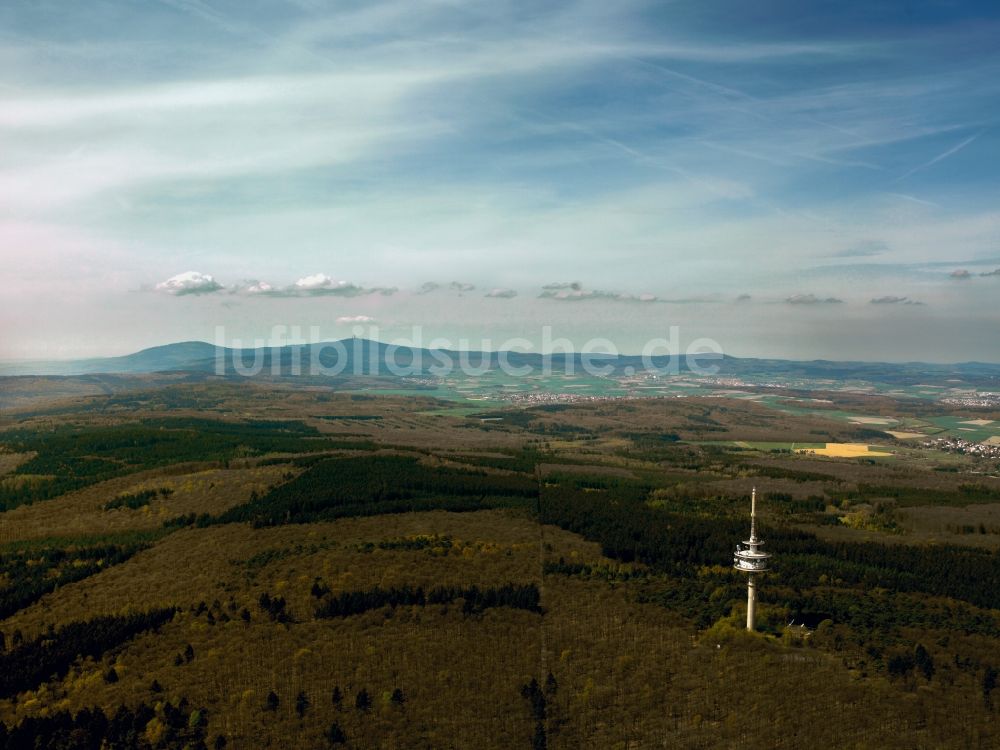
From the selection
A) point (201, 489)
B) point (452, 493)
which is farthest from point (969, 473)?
point (201, 489)

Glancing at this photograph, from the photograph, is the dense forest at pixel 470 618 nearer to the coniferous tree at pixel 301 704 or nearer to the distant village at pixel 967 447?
the coniferous tree at pixel 301 704

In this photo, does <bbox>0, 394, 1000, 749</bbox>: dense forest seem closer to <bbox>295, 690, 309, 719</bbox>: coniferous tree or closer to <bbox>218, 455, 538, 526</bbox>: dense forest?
<bbox>295, 690, 309, 719</bbox>: coniferous tree

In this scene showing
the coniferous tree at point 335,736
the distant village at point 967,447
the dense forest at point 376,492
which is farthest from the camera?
the distant village at point 967,447

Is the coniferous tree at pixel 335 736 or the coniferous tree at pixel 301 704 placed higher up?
the coniferous tree at pixel 301 704

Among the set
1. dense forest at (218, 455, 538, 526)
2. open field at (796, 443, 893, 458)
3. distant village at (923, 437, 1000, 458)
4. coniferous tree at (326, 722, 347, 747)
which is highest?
coniferous tree at (326, 722, 347, 747)

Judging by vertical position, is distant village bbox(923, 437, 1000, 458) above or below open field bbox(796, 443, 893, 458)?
above

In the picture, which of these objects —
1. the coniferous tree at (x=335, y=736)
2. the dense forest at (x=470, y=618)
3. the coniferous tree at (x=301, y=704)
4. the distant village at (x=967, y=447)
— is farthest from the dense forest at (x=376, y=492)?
the distant village at (x=967, y=447)

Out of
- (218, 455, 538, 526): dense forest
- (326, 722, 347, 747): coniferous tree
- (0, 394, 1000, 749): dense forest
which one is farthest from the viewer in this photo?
(218, 455, 538, 526): dense forest

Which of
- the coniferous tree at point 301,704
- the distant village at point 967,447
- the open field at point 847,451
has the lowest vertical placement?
the open field at point 847,451

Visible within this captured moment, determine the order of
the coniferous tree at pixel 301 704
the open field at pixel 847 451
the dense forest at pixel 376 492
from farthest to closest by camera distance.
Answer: the open field at pixel 847 451 < the dense forest at pixel 376 492 < the coniferous tree at pixel 301 704

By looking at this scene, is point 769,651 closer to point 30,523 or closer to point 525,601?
point 525,601

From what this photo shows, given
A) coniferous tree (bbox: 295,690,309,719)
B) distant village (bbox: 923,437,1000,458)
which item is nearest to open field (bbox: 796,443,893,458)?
distant village (bbox: 923,437,1000,458)
